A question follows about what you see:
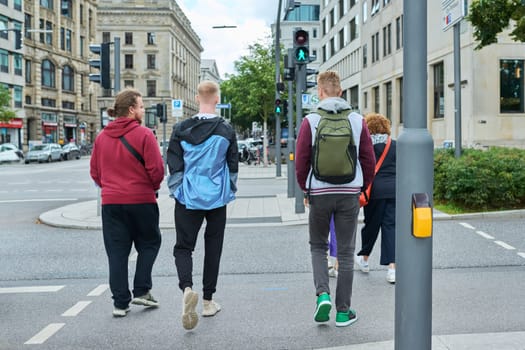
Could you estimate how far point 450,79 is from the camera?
30.8 meters

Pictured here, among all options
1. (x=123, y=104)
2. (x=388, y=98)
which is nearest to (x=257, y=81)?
(x=388, y=98)

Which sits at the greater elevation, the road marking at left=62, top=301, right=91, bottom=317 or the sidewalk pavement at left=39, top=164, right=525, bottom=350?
the sidewalk pavement at left=39, top=164, right=525, bottom=350

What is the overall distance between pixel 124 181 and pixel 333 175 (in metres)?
1.82

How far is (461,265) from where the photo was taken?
304 inches

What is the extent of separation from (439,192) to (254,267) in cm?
686

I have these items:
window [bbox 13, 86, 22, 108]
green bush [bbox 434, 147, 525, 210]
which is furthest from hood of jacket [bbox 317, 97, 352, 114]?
window [bbox 13, 86, 22, 108]

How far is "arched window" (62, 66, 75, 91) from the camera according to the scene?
245 ft

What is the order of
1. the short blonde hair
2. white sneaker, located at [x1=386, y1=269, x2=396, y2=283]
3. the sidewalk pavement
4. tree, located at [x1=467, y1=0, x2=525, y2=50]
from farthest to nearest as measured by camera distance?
tree, located at [x1=467, y1=0, x2=525, y2=50]
the sidewalk pavement
white sneaker, located at [x1=386, y1=269, x2=396, y2=283]
the short blonde hair

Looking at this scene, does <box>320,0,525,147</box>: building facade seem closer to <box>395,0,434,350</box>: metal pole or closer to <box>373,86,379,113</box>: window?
<box>373,86,379,113</box>: window

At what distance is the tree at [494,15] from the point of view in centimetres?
1445

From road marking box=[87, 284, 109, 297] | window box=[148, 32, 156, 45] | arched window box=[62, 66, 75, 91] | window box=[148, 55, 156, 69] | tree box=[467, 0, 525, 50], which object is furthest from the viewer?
window box=[148, 55, 156, 69]

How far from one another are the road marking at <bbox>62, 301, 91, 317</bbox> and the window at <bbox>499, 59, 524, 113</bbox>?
25520 mm

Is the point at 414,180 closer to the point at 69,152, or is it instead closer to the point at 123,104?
the point at 123,104

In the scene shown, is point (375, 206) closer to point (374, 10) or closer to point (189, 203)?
point (189, 203)
